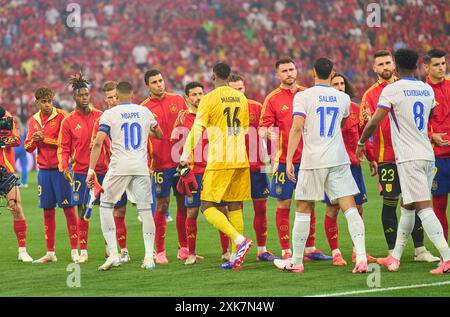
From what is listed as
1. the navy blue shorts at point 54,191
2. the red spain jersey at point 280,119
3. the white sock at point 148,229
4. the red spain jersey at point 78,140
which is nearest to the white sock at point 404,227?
the red spain jersey at point 280,119

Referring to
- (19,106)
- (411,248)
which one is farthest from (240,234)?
(19,106)

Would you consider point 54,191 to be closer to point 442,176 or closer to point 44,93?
point 44,93

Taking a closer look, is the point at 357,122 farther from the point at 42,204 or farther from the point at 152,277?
the point at 42,204

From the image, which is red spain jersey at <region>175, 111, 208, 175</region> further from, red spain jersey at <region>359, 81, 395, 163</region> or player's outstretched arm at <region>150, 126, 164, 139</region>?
red spain jersey at <region>359, 81, 395, 163</region>

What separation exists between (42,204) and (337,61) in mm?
20676

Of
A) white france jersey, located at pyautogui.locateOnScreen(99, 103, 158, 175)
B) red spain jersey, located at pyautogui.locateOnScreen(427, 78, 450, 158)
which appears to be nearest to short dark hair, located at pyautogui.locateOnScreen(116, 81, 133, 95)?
white france jersey, located at pyautogui.locateOnScreen(99, 103, 158, 175)

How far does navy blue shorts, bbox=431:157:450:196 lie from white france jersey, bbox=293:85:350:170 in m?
1.49

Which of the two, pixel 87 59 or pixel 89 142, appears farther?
pixel 87 59

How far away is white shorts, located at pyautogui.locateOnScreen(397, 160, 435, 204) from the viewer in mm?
9188

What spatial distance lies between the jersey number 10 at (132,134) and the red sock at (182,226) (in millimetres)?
1640

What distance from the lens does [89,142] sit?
38.1ft

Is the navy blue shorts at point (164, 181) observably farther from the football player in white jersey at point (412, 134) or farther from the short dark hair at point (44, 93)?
the football player in white jersey at point (412, 134)

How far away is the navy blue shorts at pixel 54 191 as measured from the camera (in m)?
11.6

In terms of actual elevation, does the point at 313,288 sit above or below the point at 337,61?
below
